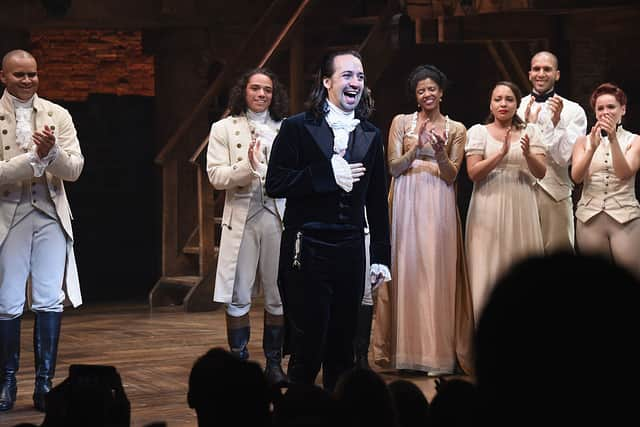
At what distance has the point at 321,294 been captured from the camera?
137 inches

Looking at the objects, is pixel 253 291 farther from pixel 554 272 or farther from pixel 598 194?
pixel 554 272

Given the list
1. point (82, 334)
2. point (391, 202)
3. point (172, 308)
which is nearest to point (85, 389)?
point (391, 202)

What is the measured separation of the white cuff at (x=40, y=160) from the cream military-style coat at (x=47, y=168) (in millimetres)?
16

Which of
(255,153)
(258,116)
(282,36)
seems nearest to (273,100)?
(258,116)

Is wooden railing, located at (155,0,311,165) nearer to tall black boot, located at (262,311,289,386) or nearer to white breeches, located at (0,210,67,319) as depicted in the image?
tall black boot, located at (262,311,289,386)

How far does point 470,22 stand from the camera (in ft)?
24.8

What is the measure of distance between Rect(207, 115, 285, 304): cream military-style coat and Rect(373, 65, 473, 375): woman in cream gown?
0.65m

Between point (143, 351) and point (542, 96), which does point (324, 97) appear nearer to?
point (542, 96)

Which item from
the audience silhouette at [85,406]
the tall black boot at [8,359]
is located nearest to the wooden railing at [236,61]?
the tall black boot at [8,359]

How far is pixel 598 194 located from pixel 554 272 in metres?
4.98

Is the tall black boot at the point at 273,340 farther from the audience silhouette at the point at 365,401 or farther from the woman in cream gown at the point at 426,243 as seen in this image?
the audience silhouette at the point at 365,401

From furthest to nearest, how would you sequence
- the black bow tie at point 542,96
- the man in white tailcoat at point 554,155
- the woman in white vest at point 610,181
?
the black bow tie at point 542,96
the man in white tailcoat at point 554,155
the woman in white vest at point 610,181

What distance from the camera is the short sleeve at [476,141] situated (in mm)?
5625

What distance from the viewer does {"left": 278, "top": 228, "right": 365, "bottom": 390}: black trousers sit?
348cm
